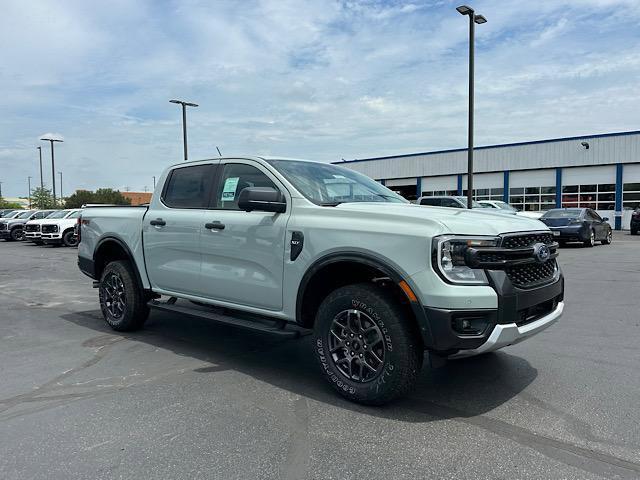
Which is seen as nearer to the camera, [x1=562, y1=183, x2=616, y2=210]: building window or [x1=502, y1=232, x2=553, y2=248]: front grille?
[x1=502, y1=232, x2=553, y2=248]: front grille

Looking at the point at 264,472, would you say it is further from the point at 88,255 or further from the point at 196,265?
the point at 88,255

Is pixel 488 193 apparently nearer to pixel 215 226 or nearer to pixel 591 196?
pixel 591 196

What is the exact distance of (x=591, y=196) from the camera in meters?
34.2

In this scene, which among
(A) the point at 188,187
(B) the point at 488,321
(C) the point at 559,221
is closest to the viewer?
(B) the point at 488,321

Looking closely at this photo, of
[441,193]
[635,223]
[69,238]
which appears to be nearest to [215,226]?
[69,238]

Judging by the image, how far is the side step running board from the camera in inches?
174

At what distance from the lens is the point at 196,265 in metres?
5.19

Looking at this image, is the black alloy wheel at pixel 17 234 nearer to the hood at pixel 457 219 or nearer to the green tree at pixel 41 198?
the hood at pixel 457 219

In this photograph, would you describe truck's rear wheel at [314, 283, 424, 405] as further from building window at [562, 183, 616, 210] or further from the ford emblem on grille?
building window at [562, 183, 616, 210]

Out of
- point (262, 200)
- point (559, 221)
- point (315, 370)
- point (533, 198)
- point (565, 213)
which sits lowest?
point (315, 370)

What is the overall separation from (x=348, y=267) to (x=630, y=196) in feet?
113

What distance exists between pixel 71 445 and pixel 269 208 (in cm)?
221

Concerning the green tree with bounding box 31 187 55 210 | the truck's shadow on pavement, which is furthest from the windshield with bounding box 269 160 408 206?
the green tree with bounding box 31 187 55 210

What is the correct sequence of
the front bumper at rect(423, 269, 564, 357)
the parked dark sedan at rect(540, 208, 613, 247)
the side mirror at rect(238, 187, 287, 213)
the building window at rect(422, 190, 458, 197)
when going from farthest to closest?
the building window at rect(422, 190, 458, 197) < the parked dark sedan at rect(540, 208, 613, 247) < the side mirror at rect(238, 187, 287, 213) < the front bumper at rect(423, 269, 564, 357)
